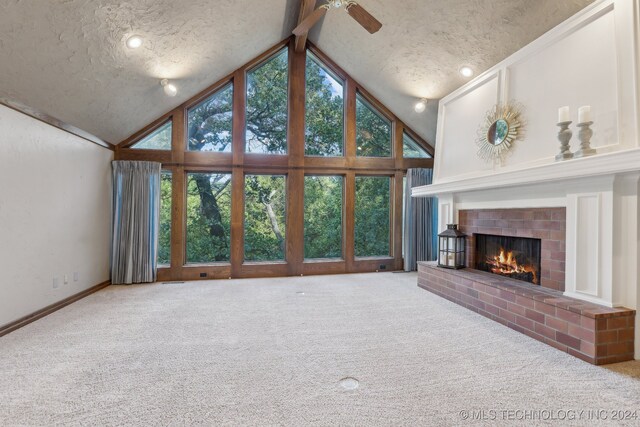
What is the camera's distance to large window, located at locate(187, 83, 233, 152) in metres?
5.44

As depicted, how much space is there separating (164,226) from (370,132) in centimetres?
411

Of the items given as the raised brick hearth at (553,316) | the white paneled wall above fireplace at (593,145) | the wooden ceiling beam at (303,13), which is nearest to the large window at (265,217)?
the wooden ceiling beam at (303,13)

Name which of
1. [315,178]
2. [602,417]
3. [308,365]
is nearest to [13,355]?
[308,365]

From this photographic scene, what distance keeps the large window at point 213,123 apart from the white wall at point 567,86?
12.6 feet

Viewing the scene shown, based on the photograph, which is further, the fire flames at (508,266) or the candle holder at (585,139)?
the fire flames at (508,266)

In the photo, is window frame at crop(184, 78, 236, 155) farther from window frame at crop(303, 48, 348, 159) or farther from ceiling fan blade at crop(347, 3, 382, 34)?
ceiling fan blade at crop(347, 3, 382, 34)

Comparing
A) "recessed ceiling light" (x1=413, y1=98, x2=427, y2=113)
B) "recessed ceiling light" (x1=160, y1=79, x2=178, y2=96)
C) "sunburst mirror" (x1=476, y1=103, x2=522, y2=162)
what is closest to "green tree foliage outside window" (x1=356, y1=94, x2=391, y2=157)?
"recessed ceiling light" (x1=413, y1=98, x2=427, y2=113)

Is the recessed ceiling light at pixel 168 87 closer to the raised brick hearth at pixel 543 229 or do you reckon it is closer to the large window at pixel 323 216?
the large window at pixel 323 216

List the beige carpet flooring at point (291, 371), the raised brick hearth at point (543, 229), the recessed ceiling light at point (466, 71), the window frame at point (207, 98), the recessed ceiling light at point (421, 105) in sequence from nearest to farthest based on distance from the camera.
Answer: the beige carpet flooring at point (291, 371)
the raised brick hearth at point (543, 229)
the recessed ceiling light at point (466, 71)
the recessed ceiling light at point (421, 105)
the window frame at point (207, 98)

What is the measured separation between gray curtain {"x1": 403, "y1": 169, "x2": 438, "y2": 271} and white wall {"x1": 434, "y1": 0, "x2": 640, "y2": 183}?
152 centimetres

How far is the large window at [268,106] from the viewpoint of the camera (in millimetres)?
5664

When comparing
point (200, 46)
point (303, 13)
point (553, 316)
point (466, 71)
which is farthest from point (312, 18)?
point (553, 316)

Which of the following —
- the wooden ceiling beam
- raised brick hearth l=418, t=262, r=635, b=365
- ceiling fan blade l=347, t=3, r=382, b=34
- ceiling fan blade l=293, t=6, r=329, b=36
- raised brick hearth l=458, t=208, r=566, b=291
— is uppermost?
the wooden ceiling beam

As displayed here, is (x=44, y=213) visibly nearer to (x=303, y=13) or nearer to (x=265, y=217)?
(x=265, y=217)
